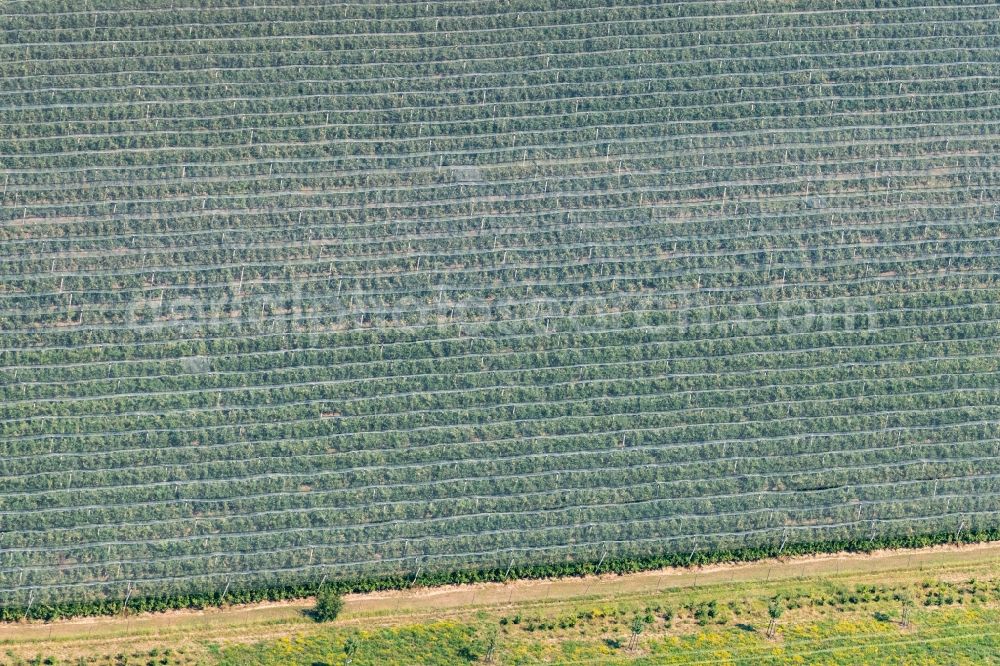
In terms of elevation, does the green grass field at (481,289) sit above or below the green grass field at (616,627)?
above

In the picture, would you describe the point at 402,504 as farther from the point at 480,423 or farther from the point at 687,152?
the point at 687,152

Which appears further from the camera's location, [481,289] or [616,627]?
[481,289]

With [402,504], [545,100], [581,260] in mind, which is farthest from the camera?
[545,100]

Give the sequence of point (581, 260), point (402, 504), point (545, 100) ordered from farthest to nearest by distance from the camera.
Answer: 1. point (545, 100)
2. point (581, 260)
3. point (402, 504)

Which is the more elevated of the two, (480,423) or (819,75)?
(819,75)

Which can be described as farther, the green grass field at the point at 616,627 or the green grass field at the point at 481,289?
the green grass field at the point at 481,289

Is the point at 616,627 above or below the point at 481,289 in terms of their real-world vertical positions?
below

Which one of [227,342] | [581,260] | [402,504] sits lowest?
[402,504]

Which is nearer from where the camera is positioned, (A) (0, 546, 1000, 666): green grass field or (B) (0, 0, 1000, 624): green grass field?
(A) (0, 546, 1000, 666): green grass field

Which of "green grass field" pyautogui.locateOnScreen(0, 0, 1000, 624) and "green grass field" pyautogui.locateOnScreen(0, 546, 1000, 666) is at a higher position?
"green grass field" pyautogui.locateOnScreen(0, 0, 1000, 624)

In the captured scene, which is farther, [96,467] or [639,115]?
[639,115]

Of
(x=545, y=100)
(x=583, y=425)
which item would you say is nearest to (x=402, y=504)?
(x=583, y=425)
